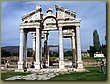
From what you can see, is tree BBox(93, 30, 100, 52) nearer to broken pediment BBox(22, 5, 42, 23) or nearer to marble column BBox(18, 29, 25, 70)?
broken pediment BBox(22, 5, 42, 23)

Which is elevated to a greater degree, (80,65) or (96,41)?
(96,41)

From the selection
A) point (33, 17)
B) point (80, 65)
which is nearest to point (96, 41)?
point (80, 65)

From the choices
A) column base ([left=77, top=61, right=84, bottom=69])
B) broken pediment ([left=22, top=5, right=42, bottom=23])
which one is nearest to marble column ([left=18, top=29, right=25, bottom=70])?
broken pediment ([left=22, top=5, right=42, bottom=23])

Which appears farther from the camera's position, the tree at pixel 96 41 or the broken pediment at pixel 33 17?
the broken pediment at pixel 33 17

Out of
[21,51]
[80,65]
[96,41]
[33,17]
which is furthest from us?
[33,17]

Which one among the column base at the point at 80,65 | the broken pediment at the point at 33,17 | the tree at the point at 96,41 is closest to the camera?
the tree at the point at 96,41

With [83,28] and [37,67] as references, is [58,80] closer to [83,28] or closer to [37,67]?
[83,28]

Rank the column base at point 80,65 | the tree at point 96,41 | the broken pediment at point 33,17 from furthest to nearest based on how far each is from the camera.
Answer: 1. the broken pediment at point 33,17
2. the column base at point 80,65
3. the tree at point 96,41

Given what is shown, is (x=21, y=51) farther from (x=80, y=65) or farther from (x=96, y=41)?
(x=96, y=41)

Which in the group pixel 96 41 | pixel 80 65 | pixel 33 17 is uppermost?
pixel 33 17

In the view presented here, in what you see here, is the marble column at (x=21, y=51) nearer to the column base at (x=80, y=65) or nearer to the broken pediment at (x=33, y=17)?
the broken pediment at (x=33, y=17)

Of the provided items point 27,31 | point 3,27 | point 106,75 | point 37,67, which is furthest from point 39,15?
point 106,75

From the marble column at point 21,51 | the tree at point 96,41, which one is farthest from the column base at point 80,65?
the marble column at point 21,51

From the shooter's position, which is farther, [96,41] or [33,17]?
[33,17]
